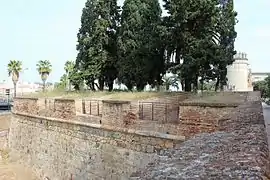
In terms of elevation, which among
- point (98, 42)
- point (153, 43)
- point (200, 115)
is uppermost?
point (98, 42)

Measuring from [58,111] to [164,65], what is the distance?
1245 centimetres

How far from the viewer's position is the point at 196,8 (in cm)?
2320

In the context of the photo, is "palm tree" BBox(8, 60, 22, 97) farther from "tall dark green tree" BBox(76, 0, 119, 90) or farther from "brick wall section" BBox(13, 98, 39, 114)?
"brick wall section" BBox(13, 98, 39, 114)

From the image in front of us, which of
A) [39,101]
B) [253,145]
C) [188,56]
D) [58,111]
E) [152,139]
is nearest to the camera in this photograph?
[253,145]

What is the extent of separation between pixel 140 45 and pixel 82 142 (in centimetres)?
1426

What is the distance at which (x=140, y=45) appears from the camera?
2698 centimetres

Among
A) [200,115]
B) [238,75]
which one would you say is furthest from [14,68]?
[200,115]

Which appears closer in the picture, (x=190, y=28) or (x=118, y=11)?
(x=190, y=28)

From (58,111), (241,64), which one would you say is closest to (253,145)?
(58,111)

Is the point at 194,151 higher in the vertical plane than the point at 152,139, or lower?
higher

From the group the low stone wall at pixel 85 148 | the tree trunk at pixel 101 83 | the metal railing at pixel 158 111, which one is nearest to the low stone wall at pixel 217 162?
the low stone wall at pixel 85 148

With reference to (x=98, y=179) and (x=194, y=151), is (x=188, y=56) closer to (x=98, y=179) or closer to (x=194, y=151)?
(x=98, y=179)

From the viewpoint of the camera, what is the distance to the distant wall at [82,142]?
10586 mm

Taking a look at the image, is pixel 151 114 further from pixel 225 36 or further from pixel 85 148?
pixel 225 36
